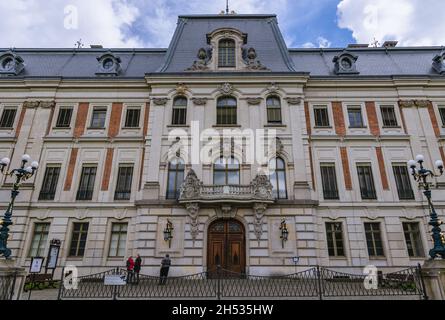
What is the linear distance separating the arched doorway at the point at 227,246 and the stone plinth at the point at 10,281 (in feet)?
33.7

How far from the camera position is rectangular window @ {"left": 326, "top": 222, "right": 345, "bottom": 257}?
19.1 metres

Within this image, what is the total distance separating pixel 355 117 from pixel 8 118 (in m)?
29.2

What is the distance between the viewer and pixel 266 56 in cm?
2417

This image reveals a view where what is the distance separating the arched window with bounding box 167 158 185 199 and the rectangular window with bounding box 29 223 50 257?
9.33 meters

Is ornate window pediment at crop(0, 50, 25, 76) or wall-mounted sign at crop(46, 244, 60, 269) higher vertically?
ornate window pediment at crop(0, 50, 25, 76)

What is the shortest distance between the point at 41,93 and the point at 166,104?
11.1 meters

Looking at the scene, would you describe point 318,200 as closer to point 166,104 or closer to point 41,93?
point 166,104

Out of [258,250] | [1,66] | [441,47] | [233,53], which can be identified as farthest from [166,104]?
[441,47]

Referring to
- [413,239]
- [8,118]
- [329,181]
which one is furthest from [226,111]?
[8,118]

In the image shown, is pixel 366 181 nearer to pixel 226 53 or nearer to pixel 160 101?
pixel 226 53

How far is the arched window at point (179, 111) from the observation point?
2196 cm

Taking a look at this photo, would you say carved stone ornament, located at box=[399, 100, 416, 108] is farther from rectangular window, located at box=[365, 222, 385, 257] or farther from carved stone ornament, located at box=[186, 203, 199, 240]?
carved stone ornament, located at box=[186, 203, 199, 240]

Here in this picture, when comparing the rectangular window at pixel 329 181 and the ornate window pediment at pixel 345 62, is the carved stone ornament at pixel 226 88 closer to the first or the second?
the rectangular window at pixel 329 181

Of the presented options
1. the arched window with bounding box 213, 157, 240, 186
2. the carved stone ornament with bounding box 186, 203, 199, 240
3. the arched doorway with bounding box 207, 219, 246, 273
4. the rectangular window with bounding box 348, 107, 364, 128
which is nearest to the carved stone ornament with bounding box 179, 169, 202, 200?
the carved stone ornament with bounding box 186, 203, 199, 240
